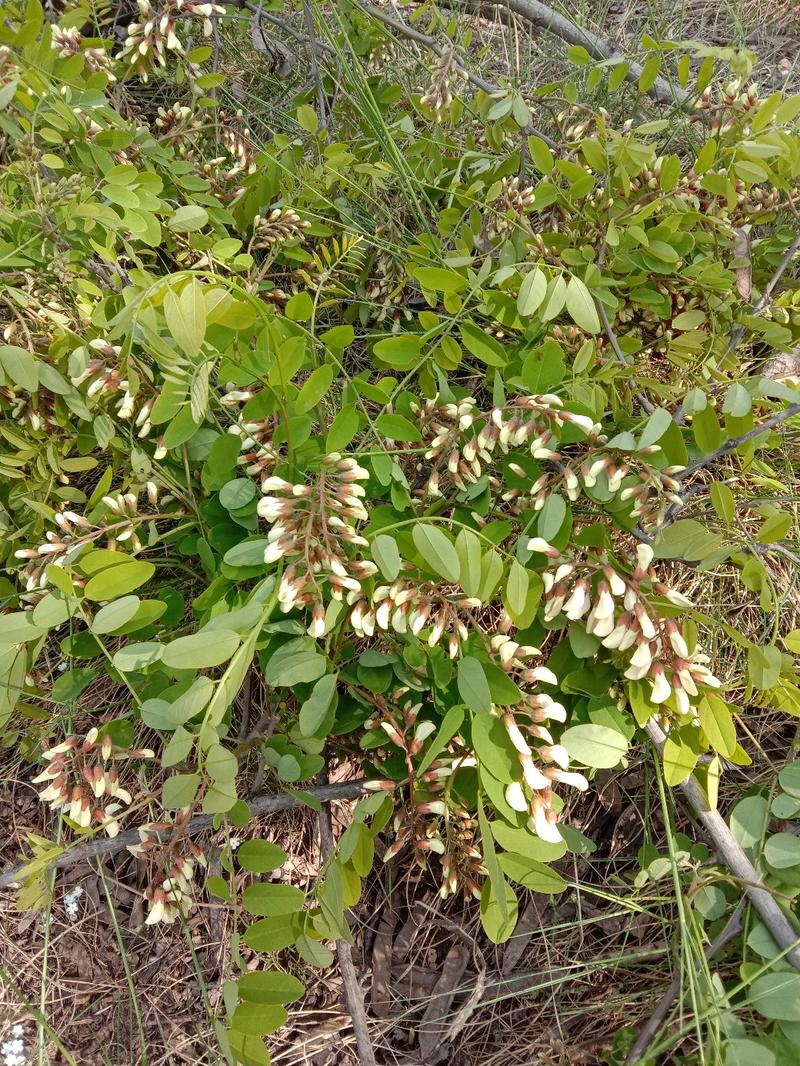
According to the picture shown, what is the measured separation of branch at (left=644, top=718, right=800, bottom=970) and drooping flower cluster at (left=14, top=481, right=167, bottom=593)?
1093 millimetres

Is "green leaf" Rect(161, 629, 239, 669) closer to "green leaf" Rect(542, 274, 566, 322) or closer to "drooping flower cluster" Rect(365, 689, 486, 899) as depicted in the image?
"drooping flower cluster" Rect(365, 689, 486, 899)

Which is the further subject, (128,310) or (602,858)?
(602,858)

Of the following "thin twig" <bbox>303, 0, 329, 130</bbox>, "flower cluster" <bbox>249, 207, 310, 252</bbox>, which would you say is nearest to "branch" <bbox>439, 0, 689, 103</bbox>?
"thin twig" <bbox>303, 0, 329, 130</bbox>

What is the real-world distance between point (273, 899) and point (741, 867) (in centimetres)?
87

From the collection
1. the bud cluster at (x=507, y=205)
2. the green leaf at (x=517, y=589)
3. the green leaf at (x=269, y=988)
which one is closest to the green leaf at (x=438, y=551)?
the green leaf at (x=517, y=589)

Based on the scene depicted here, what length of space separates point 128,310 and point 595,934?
175 centimetres

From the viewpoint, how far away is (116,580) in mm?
1222

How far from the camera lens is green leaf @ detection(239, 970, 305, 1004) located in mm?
1142

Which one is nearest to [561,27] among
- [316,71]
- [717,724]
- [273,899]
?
[316,71]

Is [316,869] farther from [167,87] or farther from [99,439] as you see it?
[167,87]

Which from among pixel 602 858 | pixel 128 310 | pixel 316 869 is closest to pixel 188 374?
pixel 128 310

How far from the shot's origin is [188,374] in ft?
4.09

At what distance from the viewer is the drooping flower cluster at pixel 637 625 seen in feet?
3.65

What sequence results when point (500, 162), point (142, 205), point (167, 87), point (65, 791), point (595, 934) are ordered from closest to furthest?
point (65, 791)
point (142, 205)
point (595, 934)
point (500, 162)
point (167, 87)
